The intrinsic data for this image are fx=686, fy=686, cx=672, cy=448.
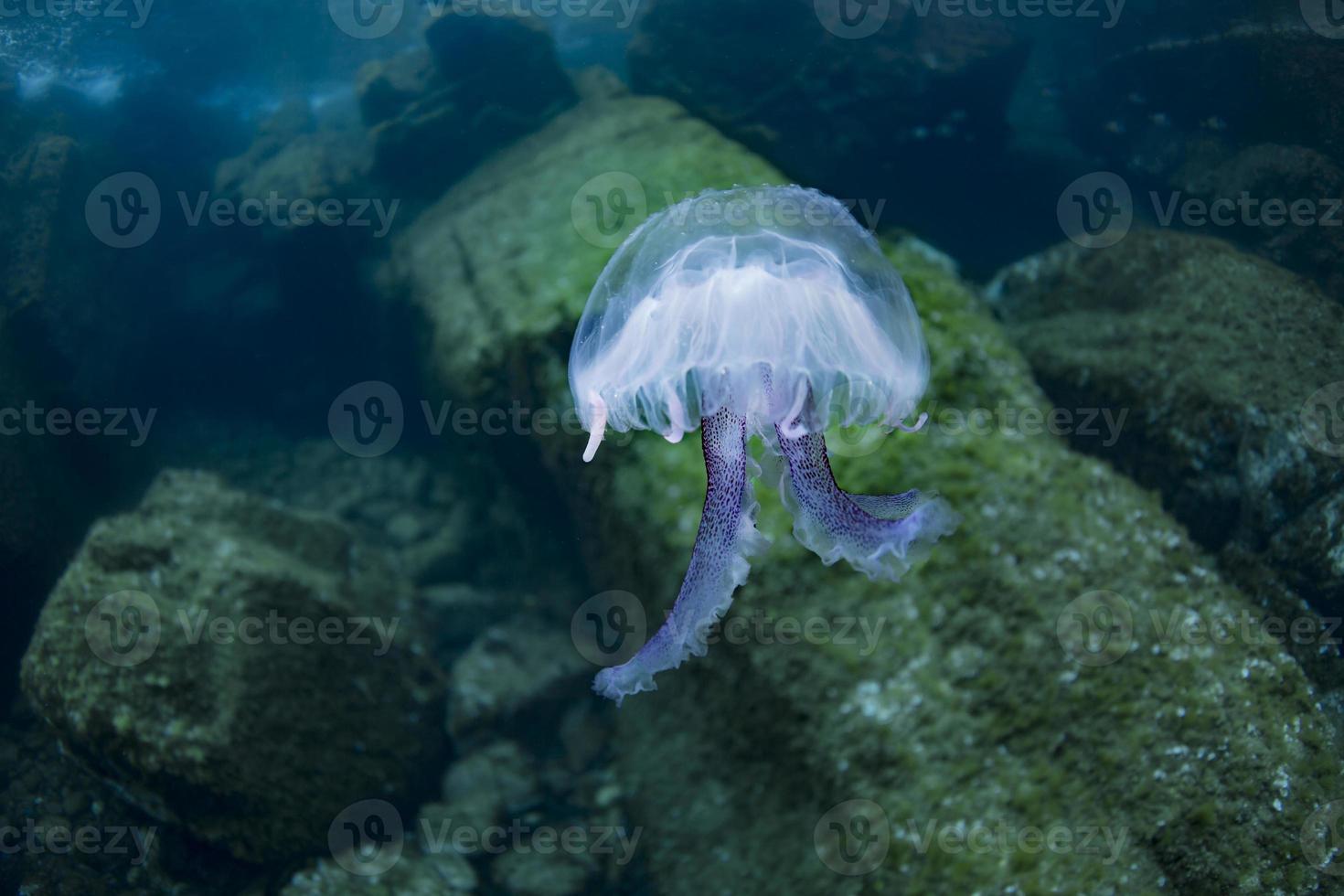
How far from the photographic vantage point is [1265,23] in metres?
6.39

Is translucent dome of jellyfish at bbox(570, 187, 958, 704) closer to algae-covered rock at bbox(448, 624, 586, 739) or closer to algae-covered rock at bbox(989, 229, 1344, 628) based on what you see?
algae-covered rock at bbox(989, 229, 1344, 628)

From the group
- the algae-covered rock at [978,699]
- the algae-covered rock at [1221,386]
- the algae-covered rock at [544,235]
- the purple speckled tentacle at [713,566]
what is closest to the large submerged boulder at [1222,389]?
the algae-covered rock at [1221,386]

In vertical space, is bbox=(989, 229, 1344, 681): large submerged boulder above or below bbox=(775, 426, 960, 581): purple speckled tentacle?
below

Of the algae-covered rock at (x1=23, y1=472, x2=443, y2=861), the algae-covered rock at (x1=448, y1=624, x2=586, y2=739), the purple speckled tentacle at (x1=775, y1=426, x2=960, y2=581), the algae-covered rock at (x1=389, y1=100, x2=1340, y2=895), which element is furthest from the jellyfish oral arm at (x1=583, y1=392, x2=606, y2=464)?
the algae-covered rock at (x1=448, y1=624, x2=586, y2=739)

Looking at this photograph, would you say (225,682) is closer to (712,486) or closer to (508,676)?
(508,676)

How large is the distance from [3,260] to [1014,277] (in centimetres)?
1007

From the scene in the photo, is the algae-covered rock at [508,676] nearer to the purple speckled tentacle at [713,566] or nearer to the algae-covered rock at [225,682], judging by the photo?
the algae-covered rock at [225,682]

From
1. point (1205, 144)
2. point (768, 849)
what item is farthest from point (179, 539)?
point (1205, 144)

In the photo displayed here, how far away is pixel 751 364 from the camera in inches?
82.5

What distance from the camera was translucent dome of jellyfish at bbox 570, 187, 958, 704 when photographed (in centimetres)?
215

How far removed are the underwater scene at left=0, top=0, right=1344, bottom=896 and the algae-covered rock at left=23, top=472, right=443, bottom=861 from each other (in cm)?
3

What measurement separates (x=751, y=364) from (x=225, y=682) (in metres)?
4.10

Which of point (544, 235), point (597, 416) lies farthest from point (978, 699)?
point (544, 235)

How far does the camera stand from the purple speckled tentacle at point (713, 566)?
2.40 metres
